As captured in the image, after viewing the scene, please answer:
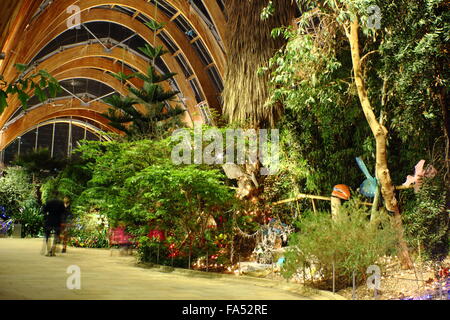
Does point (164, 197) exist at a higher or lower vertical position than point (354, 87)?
lower

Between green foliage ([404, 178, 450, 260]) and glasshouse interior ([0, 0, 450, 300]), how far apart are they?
2cm

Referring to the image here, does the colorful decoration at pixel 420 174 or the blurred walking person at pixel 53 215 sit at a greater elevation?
the colorful decoration at pixel 420 174

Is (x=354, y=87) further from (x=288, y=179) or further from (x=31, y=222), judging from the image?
(x=31, y=222)

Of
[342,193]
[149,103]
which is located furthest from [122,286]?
[149,103]

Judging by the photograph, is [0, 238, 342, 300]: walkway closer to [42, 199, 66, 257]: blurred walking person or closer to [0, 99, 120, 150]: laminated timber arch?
[42, 199, 66, 257]: blurred walking person

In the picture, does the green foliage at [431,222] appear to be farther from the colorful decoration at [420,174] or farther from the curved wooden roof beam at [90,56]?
the curved wooden roof beam at [90,56]

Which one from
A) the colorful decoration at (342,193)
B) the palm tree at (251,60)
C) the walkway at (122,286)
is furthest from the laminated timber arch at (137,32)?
the colorful decoration at (342,193)

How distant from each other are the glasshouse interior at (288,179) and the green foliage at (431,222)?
20 millimetres

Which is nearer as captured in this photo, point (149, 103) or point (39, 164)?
point (149, 103)

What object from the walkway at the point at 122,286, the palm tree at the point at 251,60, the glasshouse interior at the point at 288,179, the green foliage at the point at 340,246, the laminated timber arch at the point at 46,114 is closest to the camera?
the walkway at the point at 122,286

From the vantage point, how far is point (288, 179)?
9.39 metres

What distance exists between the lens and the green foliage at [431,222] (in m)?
6.28

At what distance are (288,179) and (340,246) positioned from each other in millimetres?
3848

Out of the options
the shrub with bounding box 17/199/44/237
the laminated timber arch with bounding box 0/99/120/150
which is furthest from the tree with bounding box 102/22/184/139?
the laminated timber arch with bounding box 0/99/120/150
